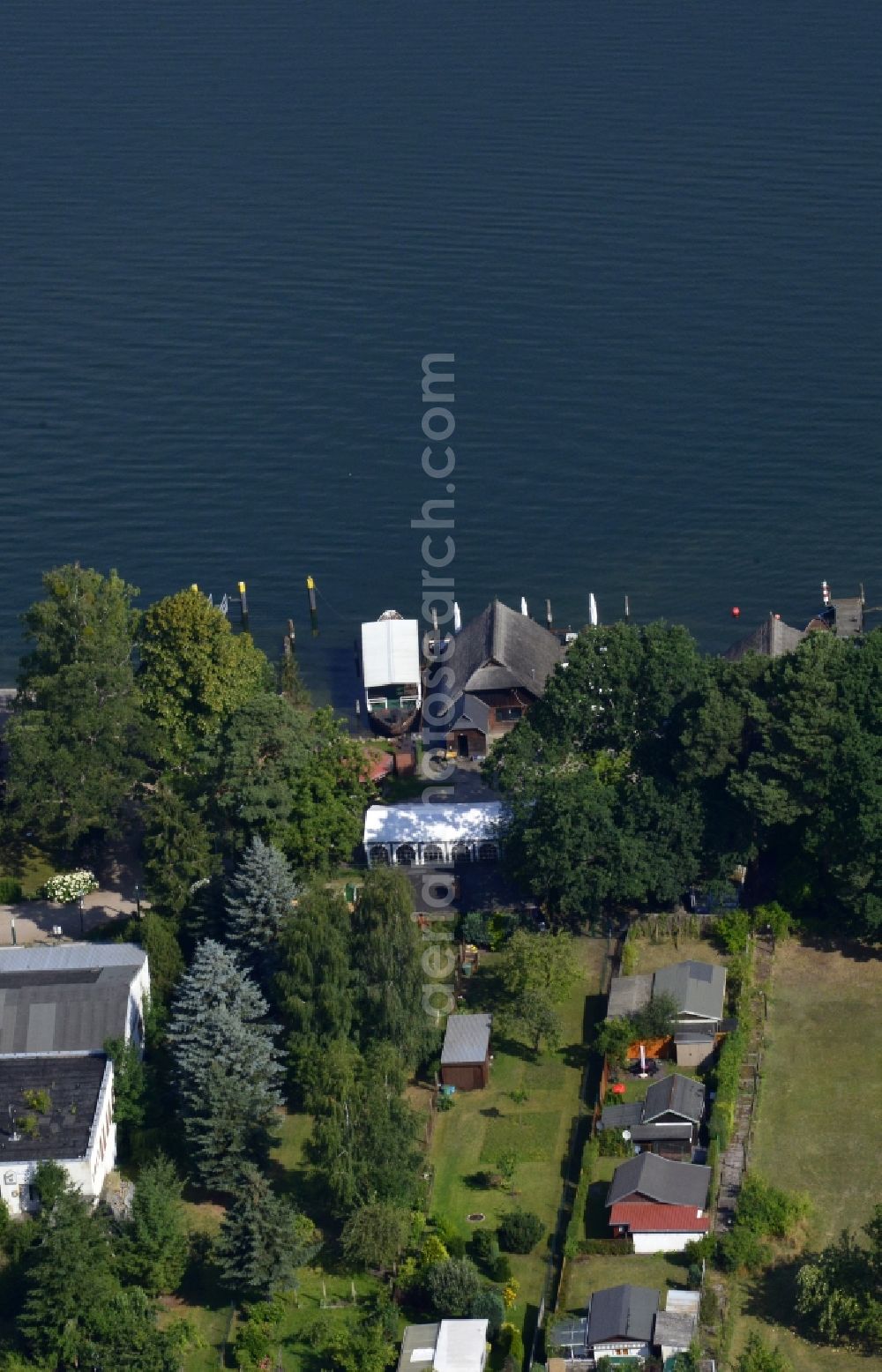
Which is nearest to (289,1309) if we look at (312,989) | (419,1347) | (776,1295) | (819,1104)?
(419,1347)

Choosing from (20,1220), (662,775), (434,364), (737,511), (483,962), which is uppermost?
(434,364)

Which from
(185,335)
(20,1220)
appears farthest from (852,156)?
(20,1220)

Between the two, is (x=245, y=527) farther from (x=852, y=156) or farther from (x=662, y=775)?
(x=852, y=156)

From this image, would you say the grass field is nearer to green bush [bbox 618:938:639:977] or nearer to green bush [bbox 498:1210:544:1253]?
green bush [bbox 618:938:639:977]

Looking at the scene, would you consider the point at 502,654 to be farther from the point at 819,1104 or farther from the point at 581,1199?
the point at 581,1199

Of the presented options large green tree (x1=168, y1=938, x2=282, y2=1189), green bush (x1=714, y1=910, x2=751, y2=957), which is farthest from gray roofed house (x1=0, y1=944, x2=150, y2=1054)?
green bush (x1=714, y1=910, x2=751, y2=957)

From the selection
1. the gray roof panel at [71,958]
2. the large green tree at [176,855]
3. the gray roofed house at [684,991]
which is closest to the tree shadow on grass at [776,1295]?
the gray roofed house at [684,991]
